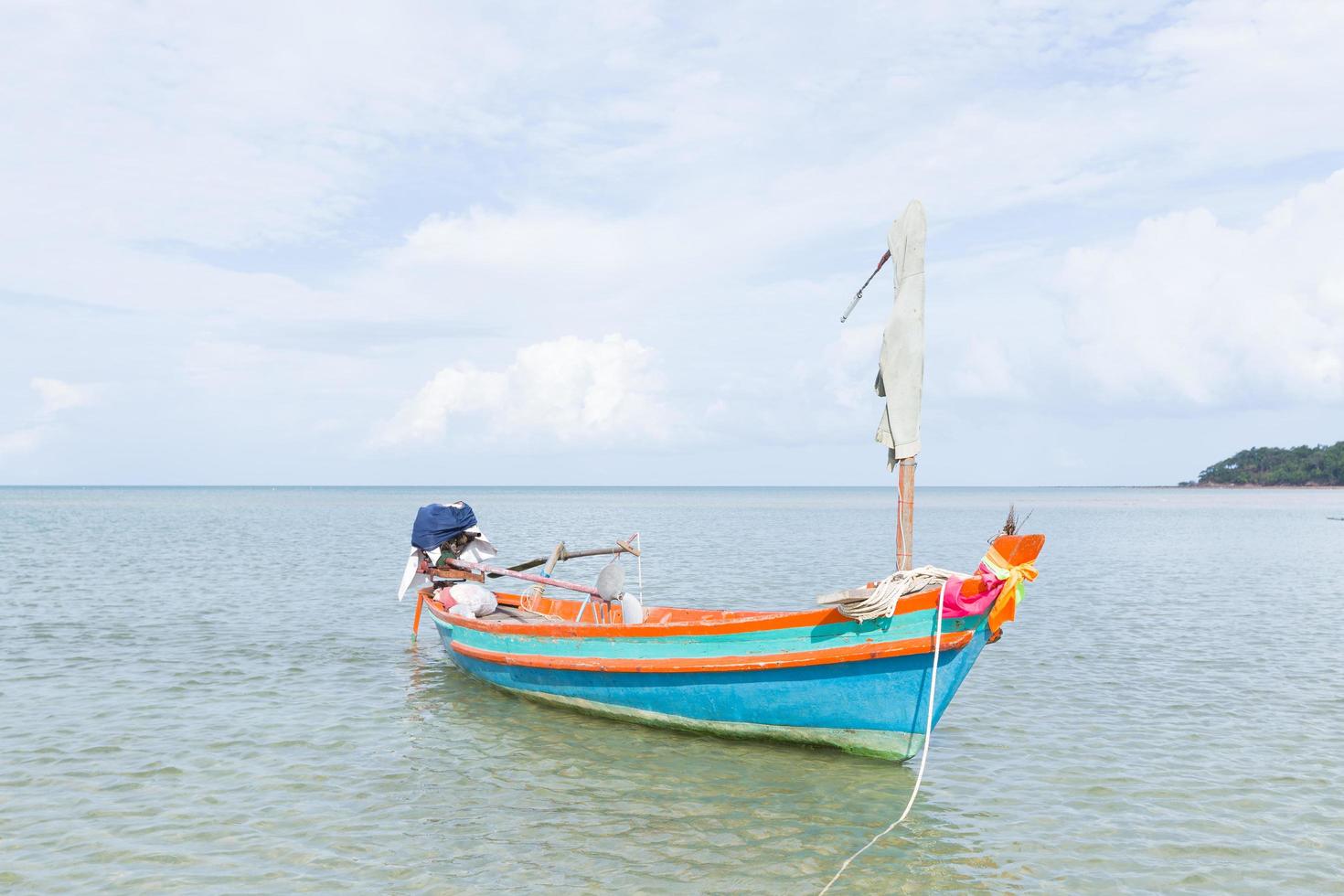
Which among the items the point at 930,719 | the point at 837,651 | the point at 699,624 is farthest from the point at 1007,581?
the point at 699,624

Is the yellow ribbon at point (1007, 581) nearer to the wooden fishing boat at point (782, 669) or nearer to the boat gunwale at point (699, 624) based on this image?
the wooden fishing boat at point (782, 669)

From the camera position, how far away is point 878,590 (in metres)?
A: 9.86

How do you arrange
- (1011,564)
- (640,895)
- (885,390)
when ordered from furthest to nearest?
(885,390) → (1011,564) → (640,895)

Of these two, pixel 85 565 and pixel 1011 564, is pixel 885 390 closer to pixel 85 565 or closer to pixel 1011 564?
pixel 1011 564

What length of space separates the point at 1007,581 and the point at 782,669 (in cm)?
273

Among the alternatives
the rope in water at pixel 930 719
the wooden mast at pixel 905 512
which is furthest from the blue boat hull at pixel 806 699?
the wooden mast at pixel 905 512

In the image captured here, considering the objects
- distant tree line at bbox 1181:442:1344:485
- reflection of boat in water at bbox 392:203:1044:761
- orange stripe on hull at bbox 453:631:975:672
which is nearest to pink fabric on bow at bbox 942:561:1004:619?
reflection of boat in water at bbox 392:203:1044:761

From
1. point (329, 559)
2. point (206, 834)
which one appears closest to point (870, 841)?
point (206, 834)

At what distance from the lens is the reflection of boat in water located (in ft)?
31.8

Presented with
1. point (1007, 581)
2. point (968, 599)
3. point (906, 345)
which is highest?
point (906, 345)

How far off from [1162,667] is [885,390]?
30.9ft

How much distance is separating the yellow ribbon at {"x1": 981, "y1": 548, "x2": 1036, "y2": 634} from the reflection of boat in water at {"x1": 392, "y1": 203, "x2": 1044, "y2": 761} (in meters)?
0.02

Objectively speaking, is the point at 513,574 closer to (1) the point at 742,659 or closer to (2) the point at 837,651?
(1) the point at 742,659

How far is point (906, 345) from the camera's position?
11344mm
